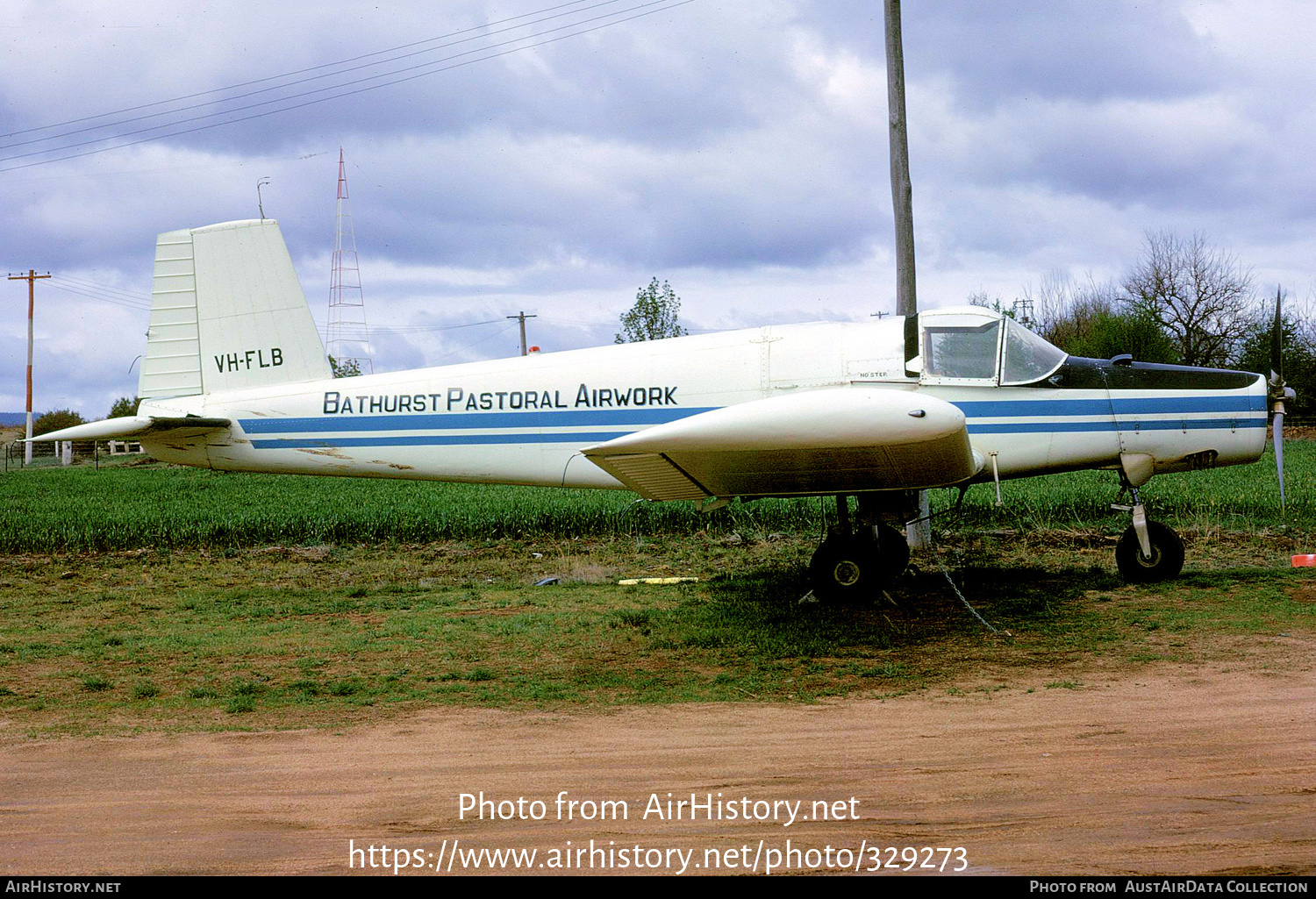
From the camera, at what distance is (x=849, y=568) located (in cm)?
890

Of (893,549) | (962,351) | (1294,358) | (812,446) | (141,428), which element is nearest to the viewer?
(812,446)

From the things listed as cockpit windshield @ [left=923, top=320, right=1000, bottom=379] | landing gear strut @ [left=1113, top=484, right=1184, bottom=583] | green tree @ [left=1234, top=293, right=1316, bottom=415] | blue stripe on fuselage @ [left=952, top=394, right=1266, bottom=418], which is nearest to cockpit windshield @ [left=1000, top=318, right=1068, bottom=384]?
cockpit windshield @ [left=923, top=320, right=1000, bottom=379]

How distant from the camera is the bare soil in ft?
12.5

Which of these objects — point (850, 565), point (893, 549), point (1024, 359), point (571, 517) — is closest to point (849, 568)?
point (850, 565)

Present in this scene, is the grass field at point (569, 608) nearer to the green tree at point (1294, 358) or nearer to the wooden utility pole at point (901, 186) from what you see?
the wooden utility pole at point (901, 186)

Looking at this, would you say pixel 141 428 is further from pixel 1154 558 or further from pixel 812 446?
pixel 1154 558

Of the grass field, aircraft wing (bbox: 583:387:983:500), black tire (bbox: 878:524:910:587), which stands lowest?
the grass field

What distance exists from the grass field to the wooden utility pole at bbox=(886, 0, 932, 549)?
0.70 metres

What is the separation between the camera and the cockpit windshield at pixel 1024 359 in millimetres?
9039

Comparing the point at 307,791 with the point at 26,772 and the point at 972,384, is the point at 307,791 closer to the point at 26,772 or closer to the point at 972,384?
the point at 26,772

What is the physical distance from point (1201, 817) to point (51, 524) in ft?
58.7

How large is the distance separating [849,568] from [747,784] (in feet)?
14.7

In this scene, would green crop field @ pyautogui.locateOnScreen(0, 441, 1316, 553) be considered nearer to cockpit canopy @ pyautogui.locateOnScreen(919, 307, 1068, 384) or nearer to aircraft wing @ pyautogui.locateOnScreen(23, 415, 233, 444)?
cockpit canopy @ pyautogui.locateOnScreen(919, 307, 1068, 384)
